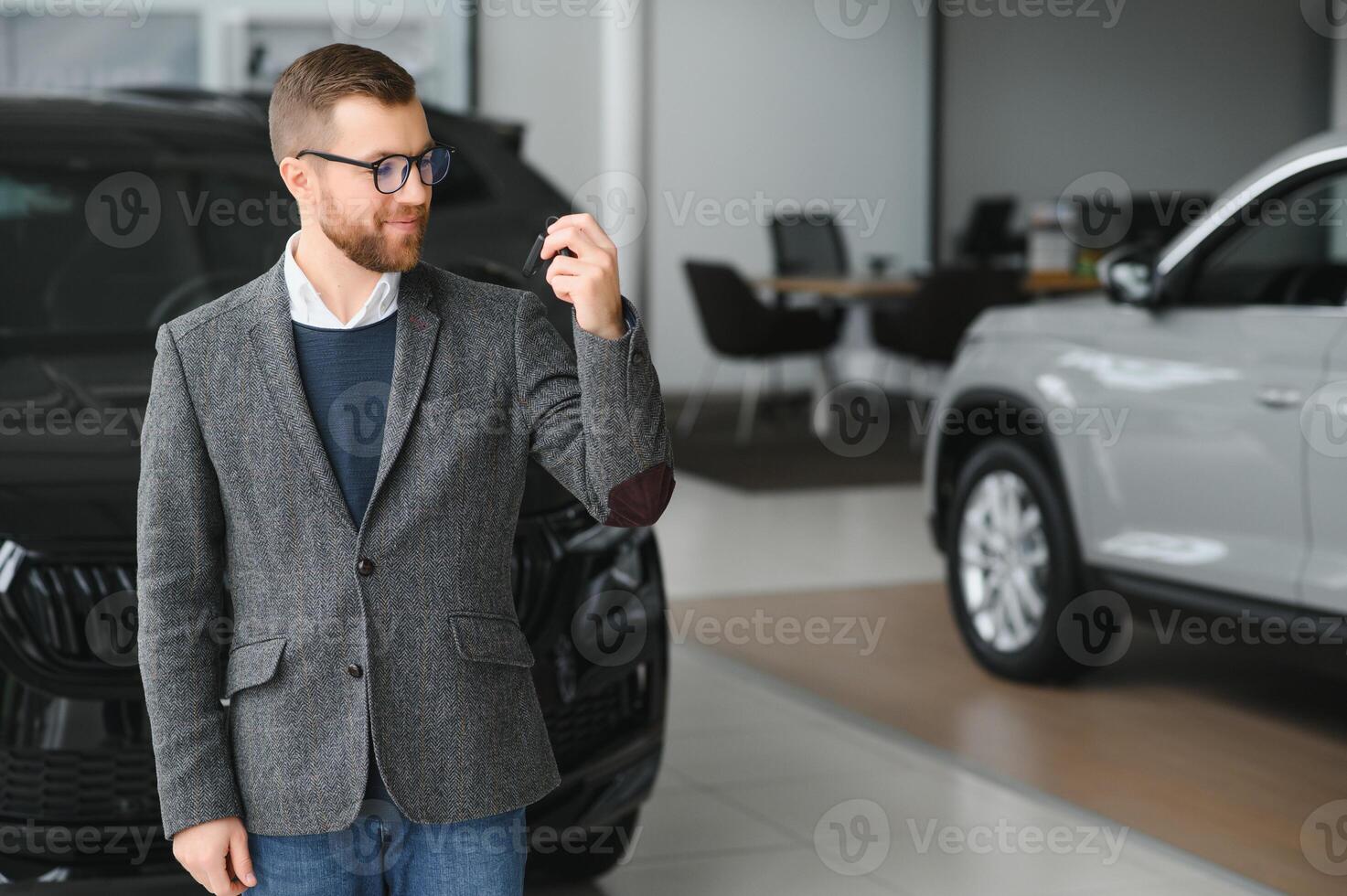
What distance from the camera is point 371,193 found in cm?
162

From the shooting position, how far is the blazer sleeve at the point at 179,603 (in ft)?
5.42

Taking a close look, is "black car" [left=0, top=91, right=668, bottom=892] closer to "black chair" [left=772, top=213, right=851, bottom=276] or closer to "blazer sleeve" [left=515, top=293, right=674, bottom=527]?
"blazer sleeve" [left=515, top=293, right=674, bottom=527]

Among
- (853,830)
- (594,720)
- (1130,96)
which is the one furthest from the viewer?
(1130,96)

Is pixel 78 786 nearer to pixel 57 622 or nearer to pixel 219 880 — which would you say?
pixel 57 622

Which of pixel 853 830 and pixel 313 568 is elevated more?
pixel 313 568

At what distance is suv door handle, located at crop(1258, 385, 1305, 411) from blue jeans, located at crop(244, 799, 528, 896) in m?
2.76

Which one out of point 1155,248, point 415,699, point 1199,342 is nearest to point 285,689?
point 415,699

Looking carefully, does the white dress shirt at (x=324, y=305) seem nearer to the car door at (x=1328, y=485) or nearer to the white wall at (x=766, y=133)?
the car door at (x=1328, y=485)

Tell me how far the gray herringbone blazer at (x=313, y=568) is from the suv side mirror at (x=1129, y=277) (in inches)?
121

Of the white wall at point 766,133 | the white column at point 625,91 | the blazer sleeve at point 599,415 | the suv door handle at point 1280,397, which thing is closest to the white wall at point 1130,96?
the white wall at point 766,133

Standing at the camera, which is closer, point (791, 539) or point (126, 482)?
point (126, 482)

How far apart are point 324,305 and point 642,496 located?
368 mm

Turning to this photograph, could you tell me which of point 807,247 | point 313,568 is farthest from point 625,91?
point 313,568

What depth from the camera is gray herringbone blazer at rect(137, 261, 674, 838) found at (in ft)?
5.45
